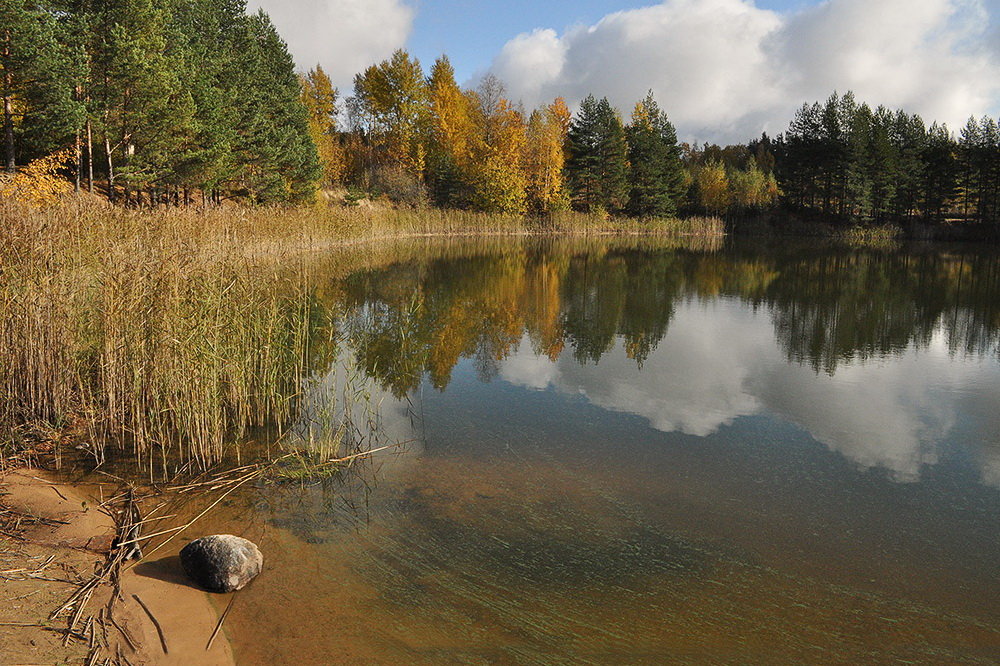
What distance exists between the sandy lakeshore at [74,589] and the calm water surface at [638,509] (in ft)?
0.91

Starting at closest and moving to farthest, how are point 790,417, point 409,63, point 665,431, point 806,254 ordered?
point 665,431 → point 790,417 → point 806,254 → point 409,63

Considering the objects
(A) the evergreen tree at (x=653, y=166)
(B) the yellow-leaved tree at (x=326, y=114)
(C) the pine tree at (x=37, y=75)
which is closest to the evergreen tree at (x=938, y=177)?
(A) the evergreen tree at (x=653, y=166)

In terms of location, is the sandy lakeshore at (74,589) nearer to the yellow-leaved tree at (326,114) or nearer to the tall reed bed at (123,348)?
the tall reed bed at (123,348)

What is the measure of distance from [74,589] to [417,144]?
47.4 metres

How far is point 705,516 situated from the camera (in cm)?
466

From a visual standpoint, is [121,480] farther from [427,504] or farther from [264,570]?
[427,504]

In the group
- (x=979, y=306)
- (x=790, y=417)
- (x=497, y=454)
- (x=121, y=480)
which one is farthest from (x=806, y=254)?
(x=121, y=480)

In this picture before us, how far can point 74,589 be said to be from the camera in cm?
333

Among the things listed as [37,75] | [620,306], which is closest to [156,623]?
[620,306]

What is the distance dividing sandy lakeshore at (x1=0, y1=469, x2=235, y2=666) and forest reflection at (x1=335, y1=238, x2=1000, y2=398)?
12.2ft

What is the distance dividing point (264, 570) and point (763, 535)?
10.7 ft

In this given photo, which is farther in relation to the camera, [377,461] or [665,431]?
[665,431]

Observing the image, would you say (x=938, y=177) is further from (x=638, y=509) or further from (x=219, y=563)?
(x=219, y=563)

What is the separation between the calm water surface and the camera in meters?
3.40
